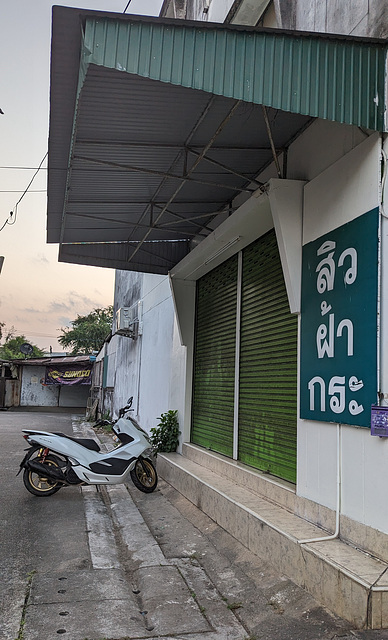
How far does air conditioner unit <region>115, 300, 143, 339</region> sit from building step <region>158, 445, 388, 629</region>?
720 cm

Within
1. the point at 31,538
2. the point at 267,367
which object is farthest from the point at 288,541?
the point at 31,538

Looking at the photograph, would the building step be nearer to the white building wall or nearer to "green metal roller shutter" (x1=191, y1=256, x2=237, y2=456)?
"green metal roller shutter" (x1=191, y1=256, x2=237, y2=456)

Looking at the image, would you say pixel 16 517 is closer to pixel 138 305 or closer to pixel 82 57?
pixel 82 57

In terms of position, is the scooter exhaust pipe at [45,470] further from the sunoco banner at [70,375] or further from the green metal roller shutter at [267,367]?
the sunoco banner at [70,375]

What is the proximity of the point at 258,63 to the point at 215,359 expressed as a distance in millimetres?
4658

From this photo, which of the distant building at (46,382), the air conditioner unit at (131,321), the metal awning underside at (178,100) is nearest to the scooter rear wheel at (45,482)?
the metal awning underside at (178,100)

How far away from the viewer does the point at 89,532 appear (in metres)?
5.66

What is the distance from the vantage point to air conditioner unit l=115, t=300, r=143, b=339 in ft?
45.5

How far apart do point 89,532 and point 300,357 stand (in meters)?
2.93

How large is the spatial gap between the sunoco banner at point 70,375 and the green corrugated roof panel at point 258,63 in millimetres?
23194

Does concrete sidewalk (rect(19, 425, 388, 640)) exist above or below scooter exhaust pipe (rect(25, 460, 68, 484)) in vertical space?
below

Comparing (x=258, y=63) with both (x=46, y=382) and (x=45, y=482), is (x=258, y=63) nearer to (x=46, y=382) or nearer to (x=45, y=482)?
(x=45, y=482)

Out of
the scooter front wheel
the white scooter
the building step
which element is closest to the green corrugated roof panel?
the building step

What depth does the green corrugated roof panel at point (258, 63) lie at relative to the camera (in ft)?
11.2
